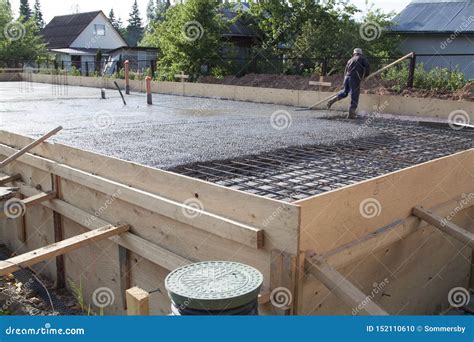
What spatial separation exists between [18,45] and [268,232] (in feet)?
113

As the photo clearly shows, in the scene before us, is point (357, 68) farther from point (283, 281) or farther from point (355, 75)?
point (283, 281)

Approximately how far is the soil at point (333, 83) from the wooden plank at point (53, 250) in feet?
30.6

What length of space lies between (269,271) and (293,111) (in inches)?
315

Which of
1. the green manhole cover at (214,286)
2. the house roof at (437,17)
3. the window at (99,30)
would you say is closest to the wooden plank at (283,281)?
the green manhole cover at (214,286)

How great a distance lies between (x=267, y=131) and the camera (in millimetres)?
8086

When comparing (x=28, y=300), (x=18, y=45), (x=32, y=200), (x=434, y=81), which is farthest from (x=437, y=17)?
(x=18, y=45)

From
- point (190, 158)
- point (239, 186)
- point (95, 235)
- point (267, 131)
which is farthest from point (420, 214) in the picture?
point (267, 131)

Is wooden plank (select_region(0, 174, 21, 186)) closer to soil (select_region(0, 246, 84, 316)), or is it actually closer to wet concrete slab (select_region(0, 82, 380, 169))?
wet concrete slab (select_region(0, 82, 380, 169))

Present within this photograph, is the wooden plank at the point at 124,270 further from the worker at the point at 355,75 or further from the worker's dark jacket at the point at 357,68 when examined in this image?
the worker's dark jacket at the point at 357,68

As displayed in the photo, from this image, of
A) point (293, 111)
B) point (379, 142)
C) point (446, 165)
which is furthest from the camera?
point (293, 111)

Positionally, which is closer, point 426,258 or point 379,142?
point 426,258

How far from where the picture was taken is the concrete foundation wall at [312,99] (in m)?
10.1

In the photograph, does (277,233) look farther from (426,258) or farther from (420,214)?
(426,258)

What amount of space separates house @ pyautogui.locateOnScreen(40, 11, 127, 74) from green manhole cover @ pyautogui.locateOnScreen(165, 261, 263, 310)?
39.4 metres
